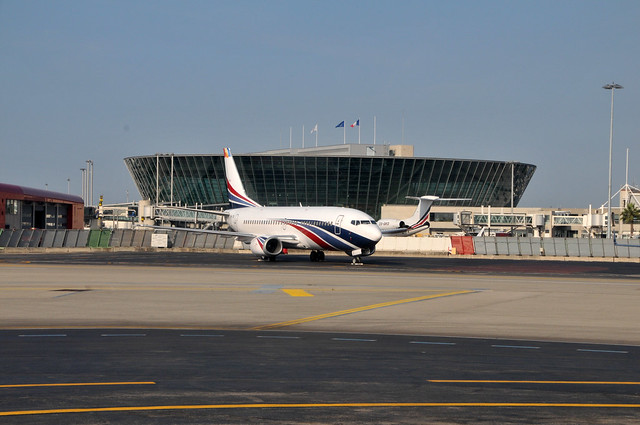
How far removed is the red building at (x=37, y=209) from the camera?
269 feet

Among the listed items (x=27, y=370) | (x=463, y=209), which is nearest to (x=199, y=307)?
(x=27, y=370)

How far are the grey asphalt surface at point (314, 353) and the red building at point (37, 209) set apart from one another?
51.9 metres

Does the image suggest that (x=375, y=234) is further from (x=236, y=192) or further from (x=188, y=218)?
(x=188, y=218)

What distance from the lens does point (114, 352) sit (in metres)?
15.8

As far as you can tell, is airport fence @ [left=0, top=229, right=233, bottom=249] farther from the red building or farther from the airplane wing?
the airplane wing

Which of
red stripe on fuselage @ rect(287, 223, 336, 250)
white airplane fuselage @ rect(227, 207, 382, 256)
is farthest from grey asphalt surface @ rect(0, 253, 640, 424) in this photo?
red stripe on fuselage @ rect(287, 223, 336, 250)

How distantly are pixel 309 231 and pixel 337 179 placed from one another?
290ft

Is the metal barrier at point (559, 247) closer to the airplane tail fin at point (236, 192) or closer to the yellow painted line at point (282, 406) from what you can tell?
the airplane tail fin at point (236, 192)

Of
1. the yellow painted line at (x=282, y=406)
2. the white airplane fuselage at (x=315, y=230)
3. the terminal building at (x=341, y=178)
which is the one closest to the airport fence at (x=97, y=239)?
the white airplane fuselage at (x=315, y=230)

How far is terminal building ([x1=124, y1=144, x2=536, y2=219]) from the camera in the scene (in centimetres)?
14212

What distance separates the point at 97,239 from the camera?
262 feet

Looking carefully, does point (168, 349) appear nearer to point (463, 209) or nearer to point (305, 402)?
point (305, 402)

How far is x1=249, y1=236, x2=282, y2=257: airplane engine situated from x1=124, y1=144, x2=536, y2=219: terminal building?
275 feet

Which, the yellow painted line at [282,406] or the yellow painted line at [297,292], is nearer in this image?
the yellow painted line at [282,406]
